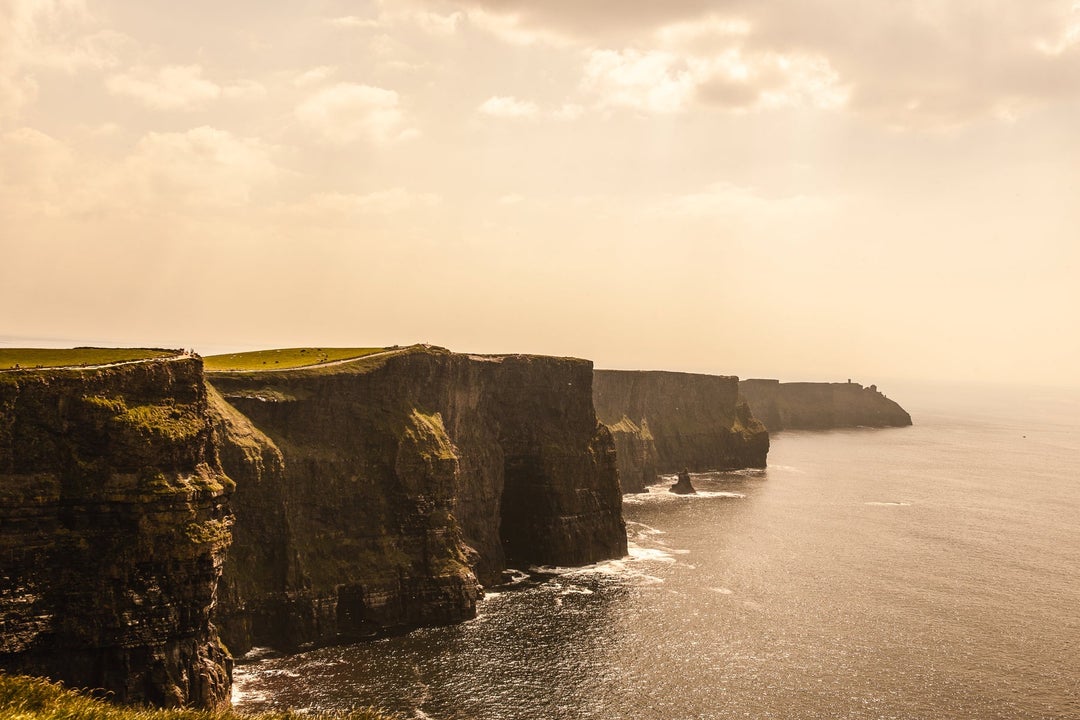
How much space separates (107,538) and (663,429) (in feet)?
494

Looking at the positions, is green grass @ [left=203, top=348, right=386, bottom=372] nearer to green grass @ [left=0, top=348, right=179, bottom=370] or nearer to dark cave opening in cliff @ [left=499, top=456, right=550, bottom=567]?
green grass @ [left=0, top=348, right=179, bottom=370]

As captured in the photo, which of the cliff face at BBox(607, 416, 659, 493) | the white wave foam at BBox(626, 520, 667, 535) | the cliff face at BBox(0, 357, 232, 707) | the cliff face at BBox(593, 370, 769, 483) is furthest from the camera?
the cliff face at BBox(593, 370, 769, 483)

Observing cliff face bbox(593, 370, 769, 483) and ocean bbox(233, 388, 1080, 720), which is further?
cliff face bbox(593, 370, 769, 483)

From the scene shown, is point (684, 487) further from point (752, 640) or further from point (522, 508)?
point (752, 640)

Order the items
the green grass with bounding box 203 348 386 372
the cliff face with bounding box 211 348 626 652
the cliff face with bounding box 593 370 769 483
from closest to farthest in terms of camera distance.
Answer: the cliff face with bounding box 211 348 626 652 < the green grass with bounding box 203 348 386 372 < the cliff face with bounding box 593 370 769 483

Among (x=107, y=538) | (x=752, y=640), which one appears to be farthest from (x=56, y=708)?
(x=752, y=640)

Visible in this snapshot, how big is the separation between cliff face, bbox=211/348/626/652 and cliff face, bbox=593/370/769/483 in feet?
203

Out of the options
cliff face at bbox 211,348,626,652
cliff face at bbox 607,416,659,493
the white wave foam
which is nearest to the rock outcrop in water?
cliff face at bbox 607,416,659,493

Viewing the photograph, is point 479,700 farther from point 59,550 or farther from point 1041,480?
point 1041,480

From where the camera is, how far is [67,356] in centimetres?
5875

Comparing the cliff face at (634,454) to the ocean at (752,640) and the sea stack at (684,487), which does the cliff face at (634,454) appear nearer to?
the sea stack at (684,487)

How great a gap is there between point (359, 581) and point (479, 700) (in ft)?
62.2

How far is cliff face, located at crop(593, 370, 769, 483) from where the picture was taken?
169 meters

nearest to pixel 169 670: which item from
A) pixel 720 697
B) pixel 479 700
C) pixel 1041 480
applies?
pixel 479 700
